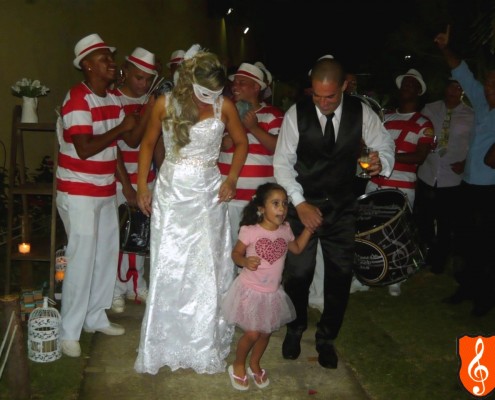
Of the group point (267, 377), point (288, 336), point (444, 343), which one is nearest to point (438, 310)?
point (444, 343)

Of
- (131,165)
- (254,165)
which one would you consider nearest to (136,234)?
(131,165)

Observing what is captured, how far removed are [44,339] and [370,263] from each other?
273 centimetres

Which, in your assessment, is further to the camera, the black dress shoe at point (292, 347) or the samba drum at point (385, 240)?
the samba drum at point (385, 240)

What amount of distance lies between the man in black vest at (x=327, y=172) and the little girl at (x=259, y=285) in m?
0.19

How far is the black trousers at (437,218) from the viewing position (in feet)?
20.5

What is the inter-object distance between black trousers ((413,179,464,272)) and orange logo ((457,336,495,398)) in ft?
11.7

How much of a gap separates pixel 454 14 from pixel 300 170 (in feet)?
18.1

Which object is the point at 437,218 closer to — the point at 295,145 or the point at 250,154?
the point at 250,154

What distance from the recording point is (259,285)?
3820mm

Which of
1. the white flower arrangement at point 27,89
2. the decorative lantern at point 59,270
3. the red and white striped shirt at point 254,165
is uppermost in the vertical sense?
the white flower arrangement at point 27,89

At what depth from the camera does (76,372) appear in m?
4.00

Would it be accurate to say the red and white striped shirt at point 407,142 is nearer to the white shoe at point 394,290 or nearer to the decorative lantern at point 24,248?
the white shoe at point 394,290

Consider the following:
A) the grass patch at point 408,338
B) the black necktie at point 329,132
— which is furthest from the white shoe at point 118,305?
the black necktie at point 329,132

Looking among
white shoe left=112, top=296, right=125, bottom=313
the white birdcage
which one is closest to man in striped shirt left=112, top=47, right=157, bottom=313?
white shoe left=112, top=296, right=125, bottom=313
